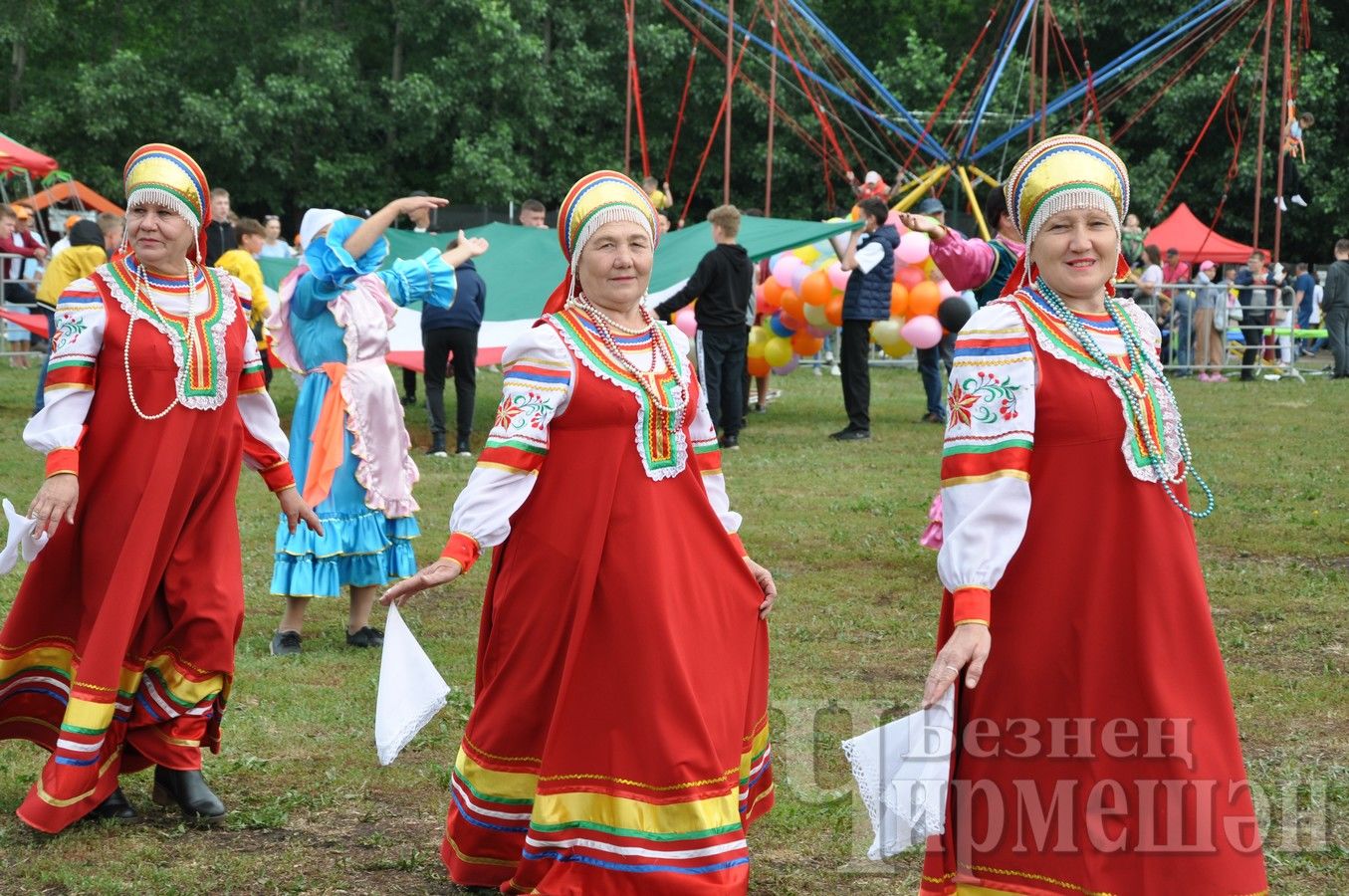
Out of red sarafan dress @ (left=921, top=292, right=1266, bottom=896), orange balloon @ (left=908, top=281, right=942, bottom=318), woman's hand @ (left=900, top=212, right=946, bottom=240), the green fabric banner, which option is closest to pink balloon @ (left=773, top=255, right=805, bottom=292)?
the green fabric banner

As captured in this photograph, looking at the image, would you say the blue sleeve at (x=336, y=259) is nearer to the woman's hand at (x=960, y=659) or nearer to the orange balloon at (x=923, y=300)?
the woman's hand at (x=960, y=659)

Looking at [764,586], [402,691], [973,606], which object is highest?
[973,606]

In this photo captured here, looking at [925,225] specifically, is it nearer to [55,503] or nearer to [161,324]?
[161,324]

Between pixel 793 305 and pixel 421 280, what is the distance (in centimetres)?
737

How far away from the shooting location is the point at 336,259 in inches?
262

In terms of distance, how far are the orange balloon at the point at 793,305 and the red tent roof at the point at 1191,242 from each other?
38.1ft

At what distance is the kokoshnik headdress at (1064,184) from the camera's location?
3469 mm

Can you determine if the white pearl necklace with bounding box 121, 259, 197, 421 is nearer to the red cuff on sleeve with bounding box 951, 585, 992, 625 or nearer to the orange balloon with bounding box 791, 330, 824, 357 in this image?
the red cuff on sleeve with bounding box 951, 585, 992, 625

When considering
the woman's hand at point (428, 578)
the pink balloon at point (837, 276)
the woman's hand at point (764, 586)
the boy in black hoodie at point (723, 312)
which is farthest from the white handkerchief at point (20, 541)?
the pink balloon at point (837, 276)

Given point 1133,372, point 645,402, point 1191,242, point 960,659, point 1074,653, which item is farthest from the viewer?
point 1191,242

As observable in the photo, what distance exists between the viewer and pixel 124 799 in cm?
487

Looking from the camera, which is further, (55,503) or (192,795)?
(192,795)

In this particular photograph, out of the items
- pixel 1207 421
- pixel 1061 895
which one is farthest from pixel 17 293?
pixel 1061 895

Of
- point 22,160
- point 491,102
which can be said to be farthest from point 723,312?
point 491,102
